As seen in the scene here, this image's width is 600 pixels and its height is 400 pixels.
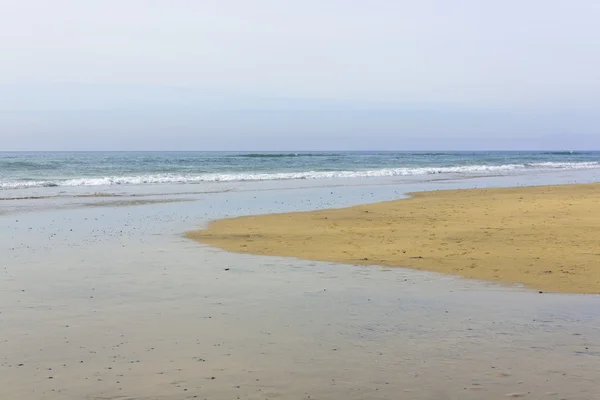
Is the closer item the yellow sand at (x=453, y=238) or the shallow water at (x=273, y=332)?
the shallow water at (x=273, y=332)

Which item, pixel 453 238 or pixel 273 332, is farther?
pixel 453 238

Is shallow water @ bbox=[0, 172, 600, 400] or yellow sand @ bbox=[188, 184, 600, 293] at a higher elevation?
yellow sand @ bbox=[188, 184, 600, 293]

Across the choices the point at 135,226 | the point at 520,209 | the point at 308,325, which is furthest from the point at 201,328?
the point at 520,209

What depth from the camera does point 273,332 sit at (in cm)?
595

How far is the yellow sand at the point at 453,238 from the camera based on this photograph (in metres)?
9.01

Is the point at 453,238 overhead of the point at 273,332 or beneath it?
overhead

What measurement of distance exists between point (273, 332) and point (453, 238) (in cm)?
672

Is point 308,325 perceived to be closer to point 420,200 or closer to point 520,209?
point 520,209

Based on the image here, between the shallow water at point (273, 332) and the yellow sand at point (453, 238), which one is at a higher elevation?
the yellow sand at point (453, 238)

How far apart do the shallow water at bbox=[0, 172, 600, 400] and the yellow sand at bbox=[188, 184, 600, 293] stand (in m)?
0.82

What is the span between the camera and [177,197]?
22609 millimetres

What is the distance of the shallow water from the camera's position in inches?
183

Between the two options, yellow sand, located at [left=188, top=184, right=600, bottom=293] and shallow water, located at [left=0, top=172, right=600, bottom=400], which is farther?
yellow sand, located at [left=188, top=184, right=600, bottom=293]

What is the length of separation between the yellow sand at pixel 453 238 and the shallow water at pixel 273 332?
0.82 meters
